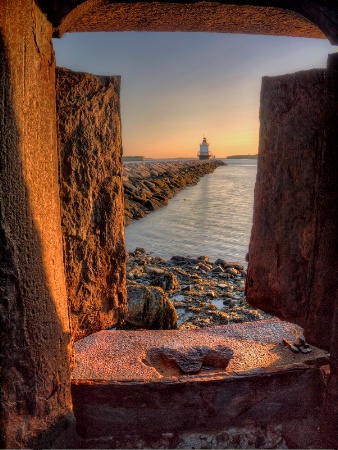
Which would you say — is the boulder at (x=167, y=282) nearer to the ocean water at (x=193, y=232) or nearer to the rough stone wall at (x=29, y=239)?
the ocean water at (x=193, y=232)

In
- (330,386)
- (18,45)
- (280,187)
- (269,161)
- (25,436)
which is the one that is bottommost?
(25,436)

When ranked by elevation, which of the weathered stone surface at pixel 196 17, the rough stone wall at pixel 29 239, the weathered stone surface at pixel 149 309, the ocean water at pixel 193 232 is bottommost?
the ocean water at pixel 193 232

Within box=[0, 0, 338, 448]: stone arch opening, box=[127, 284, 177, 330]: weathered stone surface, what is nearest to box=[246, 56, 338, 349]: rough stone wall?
A: box=[0, 0, 338, 448]: stone arch opening

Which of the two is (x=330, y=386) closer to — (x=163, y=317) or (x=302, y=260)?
(x=302, y=260)

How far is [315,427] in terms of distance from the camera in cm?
228


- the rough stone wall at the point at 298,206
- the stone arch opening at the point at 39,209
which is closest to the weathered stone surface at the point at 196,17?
the stone arch opening at the point at 39,209

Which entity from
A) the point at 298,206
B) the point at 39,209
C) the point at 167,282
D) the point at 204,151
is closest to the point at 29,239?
the point at 39,209

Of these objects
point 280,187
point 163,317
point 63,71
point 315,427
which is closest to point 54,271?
point 63,71

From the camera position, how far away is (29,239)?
1.88 m

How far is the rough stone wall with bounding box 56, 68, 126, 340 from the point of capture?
7.75 ft

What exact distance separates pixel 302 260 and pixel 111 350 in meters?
1.38

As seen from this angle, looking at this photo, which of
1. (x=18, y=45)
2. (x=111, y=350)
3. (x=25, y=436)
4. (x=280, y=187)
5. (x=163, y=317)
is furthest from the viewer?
(x=163, y=317)

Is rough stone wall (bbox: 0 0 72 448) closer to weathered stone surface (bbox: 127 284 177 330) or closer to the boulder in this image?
weathered stone surface (bbox: 127 284 177 330)

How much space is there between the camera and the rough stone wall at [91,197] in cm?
236
